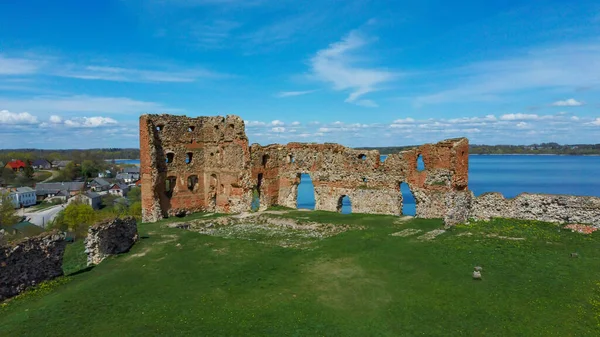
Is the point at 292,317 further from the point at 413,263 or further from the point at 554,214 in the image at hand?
the point at 554,214

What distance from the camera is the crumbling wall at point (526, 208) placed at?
18.3 meters

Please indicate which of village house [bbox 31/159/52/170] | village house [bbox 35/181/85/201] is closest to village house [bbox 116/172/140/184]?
village house [bbox 35/181/85/201]

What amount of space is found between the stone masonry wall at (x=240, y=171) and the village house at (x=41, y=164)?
13169cm

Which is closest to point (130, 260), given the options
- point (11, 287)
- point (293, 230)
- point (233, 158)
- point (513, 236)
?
point (11, 287)

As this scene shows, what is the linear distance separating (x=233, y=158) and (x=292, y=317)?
20.5m

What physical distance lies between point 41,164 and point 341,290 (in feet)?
514

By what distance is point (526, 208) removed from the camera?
20.1 m

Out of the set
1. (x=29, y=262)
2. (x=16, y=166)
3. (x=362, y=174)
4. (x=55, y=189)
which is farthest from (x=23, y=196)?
(x=29, y=262)

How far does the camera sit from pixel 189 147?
30.9 meters

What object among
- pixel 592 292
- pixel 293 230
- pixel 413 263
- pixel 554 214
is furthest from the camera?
pixel 293 230

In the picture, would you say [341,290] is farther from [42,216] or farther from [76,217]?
[42,216]

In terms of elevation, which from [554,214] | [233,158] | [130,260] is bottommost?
[130,260]

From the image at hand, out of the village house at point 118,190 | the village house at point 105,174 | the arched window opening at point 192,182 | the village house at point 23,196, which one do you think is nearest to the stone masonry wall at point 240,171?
the arched window opening at point 192,182

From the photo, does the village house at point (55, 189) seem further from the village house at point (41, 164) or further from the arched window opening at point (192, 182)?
the arched window opening at point (192, 182)
